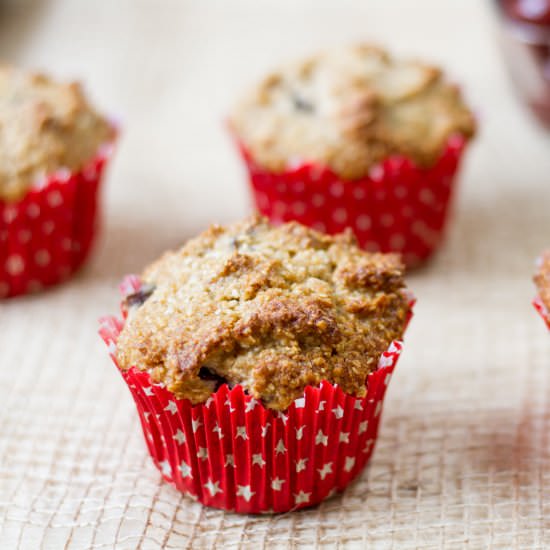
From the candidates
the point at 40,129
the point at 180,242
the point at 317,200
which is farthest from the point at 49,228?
the point at 317,200

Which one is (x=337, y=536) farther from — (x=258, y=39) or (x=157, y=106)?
(x=258, y=39)

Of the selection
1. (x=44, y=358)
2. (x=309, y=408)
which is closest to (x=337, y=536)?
(x=309, y=408)

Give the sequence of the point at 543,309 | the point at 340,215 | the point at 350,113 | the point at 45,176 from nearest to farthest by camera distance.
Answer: the point at 543,309, the point at 45,176, the point at 350,113, the point at 340,215

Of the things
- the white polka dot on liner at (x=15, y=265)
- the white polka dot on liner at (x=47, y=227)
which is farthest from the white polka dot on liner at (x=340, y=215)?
the white polka dot on liner at (x=15, y=265)

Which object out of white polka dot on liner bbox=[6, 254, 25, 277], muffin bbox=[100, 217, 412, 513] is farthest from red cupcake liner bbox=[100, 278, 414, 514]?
white polka dot on liner bbox=[6, 254, 25, 277]

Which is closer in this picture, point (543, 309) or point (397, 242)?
point (543, 309)

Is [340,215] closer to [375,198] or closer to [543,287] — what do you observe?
[375,198]

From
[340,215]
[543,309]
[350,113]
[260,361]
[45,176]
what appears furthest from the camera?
[340,215]

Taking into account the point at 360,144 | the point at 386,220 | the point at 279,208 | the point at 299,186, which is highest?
the point at 360,144
